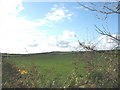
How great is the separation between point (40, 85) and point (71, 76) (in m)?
1.34

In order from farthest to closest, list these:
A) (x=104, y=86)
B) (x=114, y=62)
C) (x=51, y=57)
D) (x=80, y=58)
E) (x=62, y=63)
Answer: (x=51, y=57) < (x=62, y=63) < (x=80, y=58) < (x=104, y=86) < (x=114, y=62)

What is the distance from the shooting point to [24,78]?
385 inches

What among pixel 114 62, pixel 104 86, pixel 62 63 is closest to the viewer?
pixel 114 62

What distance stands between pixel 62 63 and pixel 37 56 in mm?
1445

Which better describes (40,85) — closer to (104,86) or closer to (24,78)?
(24,78)

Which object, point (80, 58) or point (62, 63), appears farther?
point (62, 63)

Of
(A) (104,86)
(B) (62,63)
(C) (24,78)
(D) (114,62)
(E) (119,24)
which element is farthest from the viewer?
(B) (62,63)

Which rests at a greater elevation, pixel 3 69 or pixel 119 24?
pixel 119 24


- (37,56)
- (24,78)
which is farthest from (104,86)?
(37,56)

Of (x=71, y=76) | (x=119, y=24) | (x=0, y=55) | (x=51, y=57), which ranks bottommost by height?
(x=51, y=57)

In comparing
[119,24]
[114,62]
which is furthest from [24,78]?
[119,24]

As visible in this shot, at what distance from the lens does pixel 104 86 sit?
29.8 ft

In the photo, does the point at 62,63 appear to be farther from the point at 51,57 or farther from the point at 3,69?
the point at 3,69

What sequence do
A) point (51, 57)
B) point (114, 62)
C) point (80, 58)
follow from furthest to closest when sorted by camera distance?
point (51, 57)
point (80, 58)
point (114, 62)
